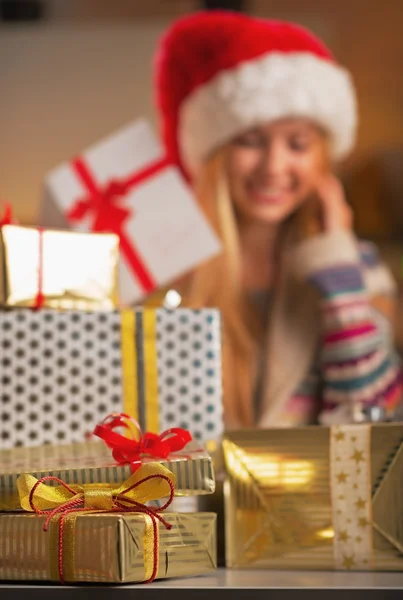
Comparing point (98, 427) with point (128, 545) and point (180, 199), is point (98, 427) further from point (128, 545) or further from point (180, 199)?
point (180, 199)

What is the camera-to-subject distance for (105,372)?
2.59 ft

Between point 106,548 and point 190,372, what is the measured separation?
25 cm

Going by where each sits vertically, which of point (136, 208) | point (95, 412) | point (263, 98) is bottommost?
point (95, 412)

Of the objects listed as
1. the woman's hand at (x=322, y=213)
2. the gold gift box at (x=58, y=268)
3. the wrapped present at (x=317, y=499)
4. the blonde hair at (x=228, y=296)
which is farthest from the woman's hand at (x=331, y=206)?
the wrapped present at (x=317, y=499)

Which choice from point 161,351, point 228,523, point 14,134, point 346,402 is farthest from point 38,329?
point 14,134

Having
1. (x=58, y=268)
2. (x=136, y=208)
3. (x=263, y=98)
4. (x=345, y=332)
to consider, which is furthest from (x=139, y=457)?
(x=263, y=98)

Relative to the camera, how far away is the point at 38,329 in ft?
2.56

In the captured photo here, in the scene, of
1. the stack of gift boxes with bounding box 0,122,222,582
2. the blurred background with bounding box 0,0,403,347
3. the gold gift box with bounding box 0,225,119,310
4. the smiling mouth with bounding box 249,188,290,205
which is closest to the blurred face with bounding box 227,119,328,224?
the smiling mouth with bounding box 249,188,290,205

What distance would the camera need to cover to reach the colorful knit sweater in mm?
1351

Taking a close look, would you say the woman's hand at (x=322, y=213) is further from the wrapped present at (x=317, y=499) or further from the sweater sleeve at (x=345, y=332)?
the wrapped present at (x=317, y=499)

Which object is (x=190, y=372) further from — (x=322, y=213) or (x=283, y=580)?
(x=322, y=213)

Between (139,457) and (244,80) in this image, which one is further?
(244,80)

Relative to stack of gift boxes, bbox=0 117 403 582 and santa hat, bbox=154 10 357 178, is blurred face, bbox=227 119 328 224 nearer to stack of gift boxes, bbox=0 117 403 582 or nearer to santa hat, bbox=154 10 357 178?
santa hat, bbox=154 10 357 178

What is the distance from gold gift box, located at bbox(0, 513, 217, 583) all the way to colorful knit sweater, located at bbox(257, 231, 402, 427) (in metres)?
0.70
